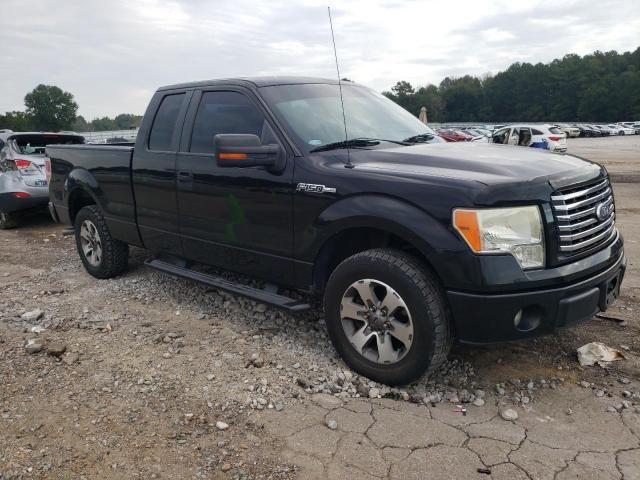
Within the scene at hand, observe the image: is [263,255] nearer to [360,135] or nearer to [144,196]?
[360,135]

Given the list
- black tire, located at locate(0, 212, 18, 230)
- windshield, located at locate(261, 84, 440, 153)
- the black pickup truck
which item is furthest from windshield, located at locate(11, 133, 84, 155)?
windshield, located at locate(261, 84, 440, 153)

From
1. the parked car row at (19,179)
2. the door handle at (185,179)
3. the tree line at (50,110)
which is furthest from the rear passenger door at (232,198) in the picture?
the tree line at (50,110)

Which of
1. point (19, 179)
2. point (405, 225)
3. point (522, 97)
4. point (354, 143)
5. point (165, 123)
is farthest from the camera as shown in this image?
point (522, 97)

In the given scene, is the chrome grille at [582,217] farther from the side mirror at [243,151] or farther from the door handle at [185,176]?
the door handle at [185,176]

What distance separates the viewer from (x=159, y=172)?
4.64 meters

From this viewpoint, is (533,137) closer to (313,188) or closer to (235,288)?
(235,288)

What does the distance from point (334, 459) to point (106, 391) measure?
60.2 inches

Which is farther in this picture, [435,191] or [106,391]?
[106,391]

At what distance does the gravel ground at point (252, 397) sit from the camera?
268cm

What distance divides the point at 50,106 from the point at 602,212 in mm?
92171

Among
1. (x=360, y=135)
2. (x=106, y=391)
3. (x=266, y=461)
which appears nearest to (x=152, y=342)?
(x=106, y=391)

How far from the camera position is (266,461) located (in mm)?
2666

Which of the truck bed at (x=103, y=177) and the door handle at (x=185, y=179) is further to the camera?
the truck bed at (x=103, y=177)

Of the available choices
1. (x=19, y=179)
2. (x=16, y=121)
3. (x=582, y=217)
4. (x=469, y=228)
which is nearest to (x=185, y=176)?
(x=469, y=228)
